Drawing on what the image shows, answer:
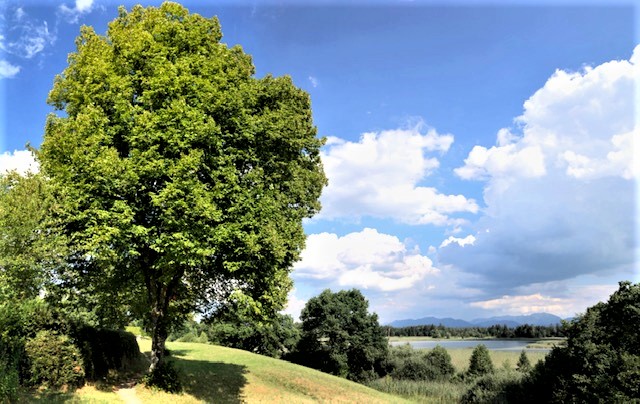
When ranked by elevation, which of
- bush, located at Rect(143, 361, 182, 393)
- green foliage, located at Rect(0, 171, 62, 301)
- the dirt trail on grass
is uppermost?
green foliage, located at Rect(0, 171, 62, 301)

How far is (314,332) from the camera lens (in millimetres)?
72062

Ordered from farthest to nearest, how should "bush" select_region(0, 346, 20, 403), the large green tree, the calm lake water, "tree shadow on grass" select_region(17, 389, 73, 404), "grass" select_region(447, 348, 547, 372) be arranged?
1. the calm lake water
2. "grass" select_region(447, 348, 547, 372)
3. the large green tree
4. "tree shadow on grass" select_region(17, 389, 73, 404)
5. "bush" select_region(0, 346, 20, 403)

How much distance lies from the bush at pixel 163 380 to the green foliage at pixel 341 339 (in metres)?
49.9

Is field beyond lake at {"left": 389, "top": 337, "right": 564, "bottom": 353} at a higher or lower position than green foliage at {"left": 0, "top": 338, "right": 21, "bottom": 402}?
lower

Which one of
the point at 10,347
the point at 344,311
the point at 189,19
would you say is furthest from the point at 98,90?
the point at 344,311

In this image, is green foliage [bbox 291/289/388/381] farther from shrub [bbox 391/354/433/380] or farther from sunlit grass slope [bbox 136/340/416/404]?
sunlit grass slope [bbox 136/340/416/404]

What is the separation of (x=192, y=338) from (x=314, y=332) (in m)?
21.4

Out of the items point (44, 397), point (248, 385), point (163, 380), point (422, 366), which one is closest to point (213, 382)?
point (248, 385)

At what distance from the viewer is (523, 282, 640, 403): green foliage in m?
28.1

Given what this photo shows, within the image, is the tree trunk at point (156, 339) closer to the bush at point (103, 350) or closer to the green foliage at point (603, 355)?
the bush at point (103, 350)

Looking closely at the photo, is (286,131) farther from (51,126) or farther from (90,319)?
(90,319)

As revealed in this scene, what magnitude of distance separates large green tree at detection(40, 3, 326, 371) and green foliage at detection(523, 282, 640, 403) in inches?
952

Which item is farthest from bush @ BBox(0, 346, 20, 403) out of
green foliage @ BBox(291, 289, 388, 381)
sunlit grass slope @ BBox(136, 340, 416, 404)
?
green foliage @ BBox(291, 289, 388, 381)

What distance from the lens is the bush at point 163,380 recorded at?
Answer: 69.6ft
